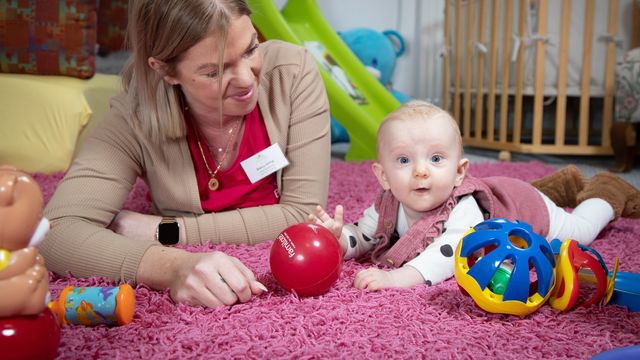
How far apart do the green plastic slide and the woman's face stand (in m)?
1.39

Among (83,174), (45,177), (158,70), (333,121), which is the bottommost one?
(333,121)

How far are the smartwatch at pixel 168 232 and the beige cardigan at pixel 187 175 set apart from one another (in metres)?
0.03

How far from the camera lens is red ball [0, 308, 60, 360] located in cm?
67

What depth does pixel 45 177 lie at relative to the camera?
2334 mm

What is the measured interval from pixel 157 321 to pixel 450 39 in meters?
3.43

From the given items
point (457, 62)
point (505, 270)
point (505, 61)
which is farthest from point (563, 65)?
point (505, 270)

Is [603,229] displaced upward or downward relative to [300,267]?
downward

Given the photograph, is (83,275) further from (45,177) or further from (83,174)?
(45,177)

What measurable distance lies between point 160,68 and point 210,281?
50 cm

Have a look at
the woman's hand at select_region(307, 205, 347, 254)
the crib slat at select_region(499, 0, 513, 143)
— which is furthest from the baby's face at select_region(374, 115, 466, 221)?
the crib slat at select_region(499, 0, 513, 143)

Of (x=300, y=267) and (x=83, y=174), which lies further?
(x=83, y=174)

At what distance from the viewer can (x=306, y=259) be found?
98 cm

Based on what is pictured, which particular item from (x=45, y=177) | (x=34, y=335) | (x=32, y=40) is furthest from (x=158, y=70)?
(x=32, y=40)

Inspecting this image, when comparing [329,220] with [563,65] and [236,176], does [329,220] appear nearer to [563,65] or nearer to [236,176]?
[236,176]
